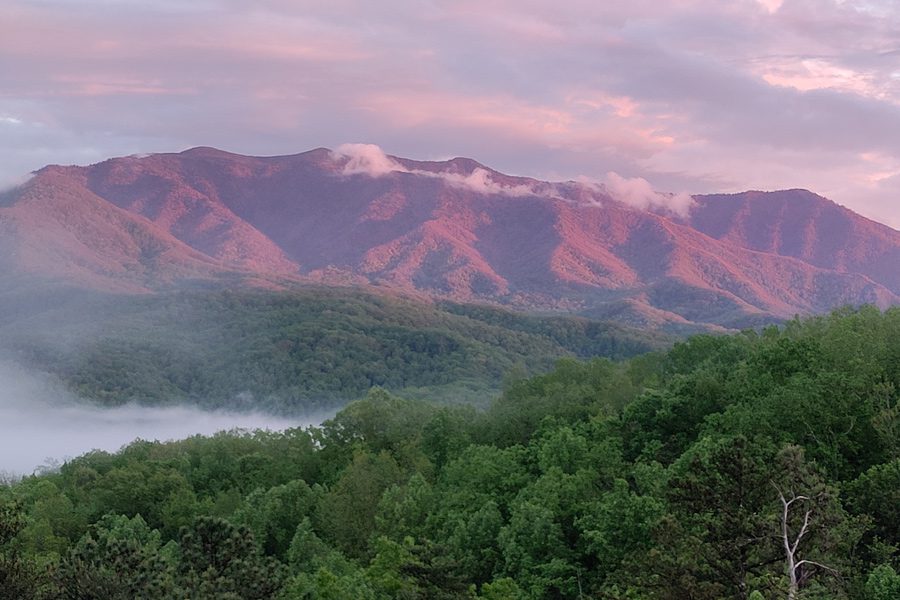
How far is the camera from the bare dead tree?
67.5 feet

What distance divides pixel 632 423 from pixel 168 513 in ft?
130

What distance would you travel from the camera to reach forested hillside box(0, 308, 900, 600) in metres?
25.5

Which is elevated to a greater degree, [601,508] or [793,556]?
[793,556]

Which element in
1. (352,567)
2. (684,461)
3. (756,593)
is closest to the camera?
(756,593)

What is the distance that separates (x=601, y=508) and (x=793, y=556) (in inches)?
548

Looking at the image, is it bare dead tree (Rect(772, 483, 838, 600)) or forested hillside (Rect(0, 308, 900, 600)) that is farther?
forested hillside (Rect(0, 308, 900, 600))

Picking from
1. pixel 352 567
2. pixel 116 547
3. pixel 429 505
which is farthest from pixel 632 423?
pixel 116 547

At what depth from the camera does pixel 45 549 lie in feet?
210

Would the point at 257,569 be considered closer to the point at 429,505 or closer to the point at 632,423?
the point at 429,505

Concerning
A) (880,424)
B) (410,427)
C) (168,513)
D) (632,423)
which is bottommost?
(168,513)

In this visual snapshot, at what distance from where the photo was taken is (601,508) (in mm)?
36406

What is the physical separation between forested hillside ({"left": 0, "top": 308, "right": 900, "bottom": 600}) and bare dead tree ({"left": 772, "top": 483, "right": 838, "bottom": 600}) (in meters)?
0.13

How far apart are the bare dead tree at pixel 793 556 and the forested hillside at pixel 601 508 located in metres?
0.13

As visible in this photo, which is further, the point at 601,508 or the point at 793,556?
the point at 601,508
